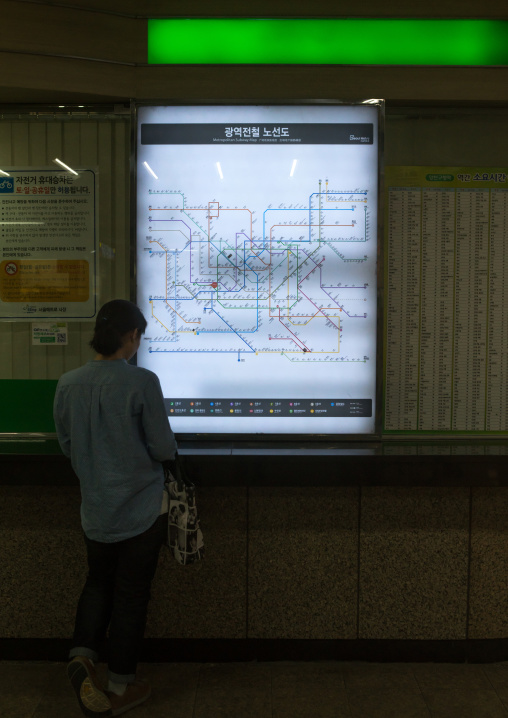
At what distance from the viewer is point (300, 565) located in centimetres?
307

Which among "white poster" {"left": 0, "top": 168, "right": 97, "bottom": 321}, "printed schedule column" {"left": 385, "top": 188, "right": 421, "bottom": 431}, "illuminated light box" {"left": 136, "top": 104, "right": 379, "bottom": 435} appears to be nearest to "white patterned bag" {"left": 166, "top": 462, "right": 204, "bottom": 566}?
"illuminated light box" {"left": 136, "top": 104, "right": 379, "bottom": 435}

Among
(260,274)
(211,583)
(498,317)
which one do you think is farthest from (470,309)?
(211,583)

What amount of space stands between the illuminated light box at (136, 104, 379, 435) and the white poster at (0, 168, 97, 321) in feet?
1.22

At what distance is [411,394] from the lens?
328 centimetres

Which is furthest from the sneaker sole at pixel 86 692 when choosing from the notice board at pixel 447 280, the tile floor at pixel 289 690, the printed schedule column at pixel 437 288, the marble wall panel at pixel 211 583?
the printed schedule column at pixel 437 288

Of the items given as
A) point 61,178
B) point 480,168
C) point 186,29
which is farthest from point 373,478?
point 186,29

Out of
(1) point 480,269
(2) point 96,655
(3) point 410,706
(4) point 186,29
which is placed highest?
(4) point 186,29

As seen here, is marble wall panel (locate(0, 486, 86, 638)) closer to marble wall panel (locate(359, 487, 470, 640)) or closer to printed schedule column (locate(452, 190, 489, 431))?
marble wall panel (locate(359, 487, 470, 640))

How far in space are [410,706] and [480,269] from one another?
7.49 ft

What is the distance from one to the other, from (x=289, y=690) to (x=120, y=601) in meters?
0.99

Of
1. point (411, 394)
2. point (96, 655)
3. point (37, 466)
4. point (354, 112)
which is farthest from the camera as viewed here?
point (411, 394)

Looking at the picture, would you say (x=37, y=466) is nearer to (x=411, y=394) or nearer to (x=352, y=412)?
(x=352, y=412)

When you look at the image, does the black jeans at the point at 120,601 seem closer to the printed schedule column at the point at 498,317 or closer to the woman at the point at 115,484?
the woman at the point at 115,484

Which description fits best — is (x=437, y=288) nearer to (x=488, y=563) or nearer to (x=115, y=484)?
(x=488, y=563)
